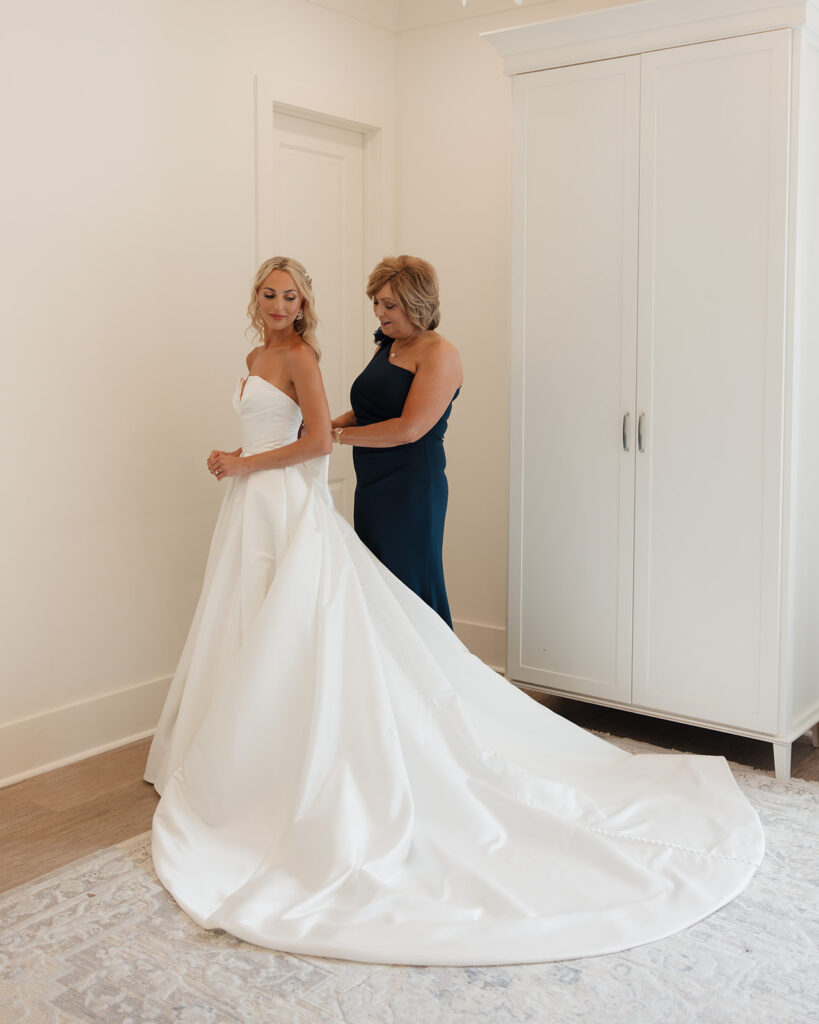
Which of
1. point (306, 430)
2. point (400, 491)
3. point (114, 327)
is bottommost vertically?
point (400, 491)

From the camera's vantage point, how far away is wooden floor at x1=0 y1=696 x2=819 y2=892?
259 centimetres

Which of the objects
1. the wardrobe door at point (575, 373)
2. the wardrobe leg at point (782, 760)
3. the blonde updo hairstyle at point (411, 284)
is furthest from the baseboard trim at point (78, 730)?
the wardrobe leg at point (782, 760)

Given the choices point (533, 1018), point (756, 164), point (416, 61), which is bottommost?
point (533, 1018)

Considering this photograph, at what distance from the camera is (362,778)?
2.47 meters

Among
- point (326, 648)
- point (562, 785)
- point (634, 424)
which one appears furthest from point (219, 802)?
point (634, 424)

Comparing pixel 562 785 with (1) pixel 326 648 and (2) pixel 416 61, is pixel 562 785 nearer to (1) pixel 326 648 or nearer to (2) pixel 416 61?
(1) pixel 326 648

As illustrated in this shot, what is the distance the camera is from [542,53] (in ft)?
10.8

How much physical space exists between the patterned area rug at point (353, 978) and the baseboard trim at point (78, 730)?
83cm

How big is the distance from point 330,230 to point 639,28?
146 centimetres

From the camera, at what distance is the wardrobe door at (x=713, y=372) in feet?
9.60

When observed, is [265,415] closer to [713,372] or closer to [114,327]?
[114,327]

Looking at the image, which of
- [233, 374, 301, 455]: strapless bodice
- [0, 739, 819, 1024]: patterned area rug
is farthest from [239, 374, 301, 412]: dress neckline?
[0, 739, 819, 1024]: patterned area rug

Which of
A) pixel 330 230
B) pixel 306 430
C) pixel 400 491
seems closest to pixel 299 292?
pixel 306 430

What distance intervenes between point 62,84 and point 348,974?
2.56 meters
